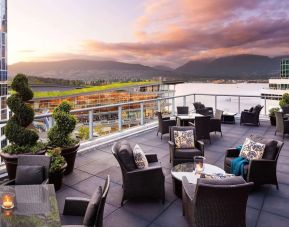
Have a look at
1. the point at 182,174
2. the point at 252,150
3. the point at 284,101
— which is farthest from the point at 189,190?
the point at 284,101

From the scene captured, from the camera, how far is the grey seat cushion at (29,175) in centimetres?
309

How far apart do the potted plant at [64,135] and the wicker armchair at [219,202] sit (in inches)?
107

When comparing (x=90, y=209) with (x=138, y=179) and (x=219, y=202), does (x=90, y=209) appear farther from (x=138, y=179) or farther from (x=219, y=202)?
(x=138, y=179)

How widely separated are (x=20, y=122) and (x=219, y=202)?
3384 millimetres

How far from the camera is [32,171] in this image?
313 centimetres

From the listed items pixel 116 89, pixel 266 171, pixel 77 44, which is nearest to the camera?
pixel 266 171

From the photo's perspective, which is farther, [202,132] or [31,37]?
[31,37]

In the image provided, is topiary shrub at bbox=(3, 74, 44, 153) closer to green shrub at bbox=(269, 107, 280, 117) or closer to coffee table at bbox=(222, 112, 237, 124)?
coffee table at bbox=(222, 112, 237, 124)

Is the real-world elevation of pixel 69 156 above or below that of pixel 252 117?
below

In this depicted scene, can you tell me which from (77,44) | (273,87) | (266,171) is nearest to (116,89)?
(77,44)

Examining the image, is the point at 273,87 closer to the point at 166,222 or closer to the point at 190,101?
the point at 190,101

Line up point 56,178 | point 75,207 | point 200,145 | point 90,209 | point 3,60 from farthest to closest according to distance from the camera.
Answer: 1. point 3,60
2. point 200,145
3. point 56,178
4. point 75,207
5. point 90,209

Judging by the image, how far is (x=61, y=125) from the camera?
4660 mm

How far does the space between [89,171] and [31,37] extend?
1822 centimetres
